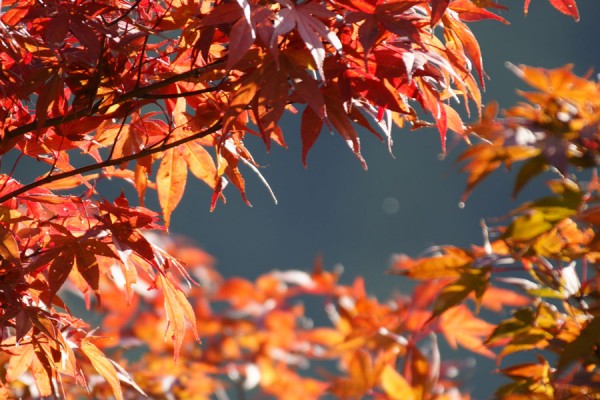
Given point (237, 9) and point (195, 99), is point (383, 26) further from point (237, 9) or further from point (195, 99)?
point (195, 99)

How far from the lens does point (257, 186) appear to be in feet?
13.6

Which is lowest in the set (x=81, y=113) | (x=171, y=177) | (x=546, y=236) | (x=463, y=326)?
(x=463, y=326)

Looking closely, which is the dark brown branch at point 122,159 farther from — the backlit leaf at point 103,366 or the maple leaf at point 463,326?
the maple leaf at point 463,326

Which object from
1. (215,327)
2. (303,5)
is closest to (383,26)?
(303,5)

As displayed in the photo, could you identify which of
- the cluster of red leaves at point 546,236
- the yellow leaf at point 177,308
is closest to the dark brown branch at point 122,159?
the yellow leaf at point 177,308

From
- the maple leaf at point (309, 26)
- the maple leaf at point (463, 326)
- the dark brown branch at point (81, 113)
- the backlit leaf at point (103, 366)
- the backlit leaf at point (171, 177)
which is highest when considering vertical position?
the maple leaf at point (309, 26)

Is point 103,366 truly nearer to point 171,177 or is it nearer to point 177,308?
point 177,308

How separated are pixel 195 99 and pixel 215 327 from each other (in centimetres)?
104

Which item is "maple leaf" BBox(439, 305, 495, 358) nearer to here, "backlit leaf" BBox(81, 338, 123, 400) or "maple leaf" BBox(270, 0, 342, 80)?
"backlit leaf" BBox(81, 338, 123, 400)

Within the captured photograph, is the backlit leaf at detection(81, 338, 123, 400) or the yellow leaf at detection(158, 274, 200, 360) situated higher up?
the yellow leaf at detection(158, 274, 200, 360)

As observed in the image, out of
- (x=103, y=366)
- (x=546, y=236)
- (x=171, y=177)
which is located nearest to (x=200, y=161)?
(x=171, y=177)

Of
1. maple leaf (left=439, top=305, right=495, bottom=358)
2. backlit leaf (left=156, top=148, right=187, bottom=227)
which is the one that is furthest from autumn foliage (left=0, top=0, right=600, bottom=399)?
maple leaf (left=439, top=305, right=495, bottom=358)

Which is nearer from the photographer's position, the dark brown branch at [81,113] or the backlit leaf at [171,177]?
the dark brown branch at [81,113]

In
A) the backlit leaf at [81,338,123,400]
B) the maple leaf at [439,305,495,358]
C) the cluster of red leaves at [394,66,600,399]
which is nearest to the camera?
the cluster of red leaves at [394,66,600,399]
